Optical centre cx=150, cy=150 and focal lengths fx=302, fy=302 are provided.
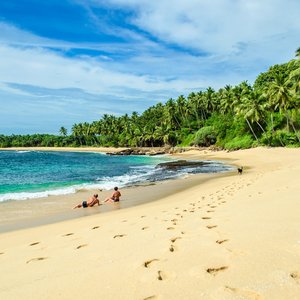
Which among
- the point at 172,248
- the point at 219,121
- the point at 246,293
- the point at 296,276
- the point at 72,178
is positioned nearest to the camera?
the point at 246,293

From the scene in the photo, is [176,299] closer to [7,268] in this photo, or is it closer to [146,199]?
[7,268]

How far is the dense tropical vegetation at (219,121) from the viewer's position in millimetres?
53013

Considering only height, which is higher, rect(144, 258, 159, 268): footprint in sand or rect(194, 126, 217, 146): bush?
rect(194, 126, 217, 146): bush

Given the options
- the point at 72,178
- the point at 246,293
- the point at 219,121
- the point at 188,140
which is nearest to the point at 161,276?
the point at 246,293

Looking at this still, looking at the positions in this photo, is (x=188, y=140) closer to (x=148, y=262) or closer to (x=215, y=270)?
(x=148, y=262)

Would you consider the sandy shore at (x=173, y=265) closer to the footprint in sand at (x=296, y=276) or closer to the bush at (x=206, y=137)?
the footprint in sand at (x=296, y=276)

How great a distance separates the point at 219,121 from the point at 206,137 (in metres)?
4.97

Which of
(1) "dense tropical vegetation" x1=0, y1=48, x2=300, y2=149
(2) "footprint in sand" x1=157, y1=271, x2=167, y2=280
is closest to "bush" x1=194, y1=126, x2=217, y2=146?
(1) "dense tropical vegetation" x1=0, y1=48, x2=300, y2=149

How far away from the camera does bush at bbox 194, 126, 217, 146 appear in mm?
73562

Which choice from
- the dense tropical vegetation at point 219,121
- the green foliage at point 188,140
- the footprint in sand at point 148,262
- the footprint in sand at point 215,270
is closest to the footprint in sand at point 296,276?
the footprint in sand at point 215,270

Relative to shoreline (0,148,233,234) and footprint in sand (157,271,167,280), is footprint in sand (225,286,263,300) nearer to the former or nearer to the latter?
footprint in sand (157,271,167,280)

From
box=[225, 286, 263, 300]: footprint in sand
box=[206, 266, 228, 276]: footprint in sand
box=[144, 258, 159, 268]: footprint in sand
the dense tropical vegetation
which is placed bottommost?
box=[144, 258, 159, 268]: footprint in sand

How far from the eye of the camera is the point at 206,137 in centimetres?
7444

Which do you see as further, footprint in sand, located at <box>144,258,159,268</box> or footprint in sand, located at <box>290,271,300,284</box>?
footprint in sand, located at <box>144,258,159,268</box>
